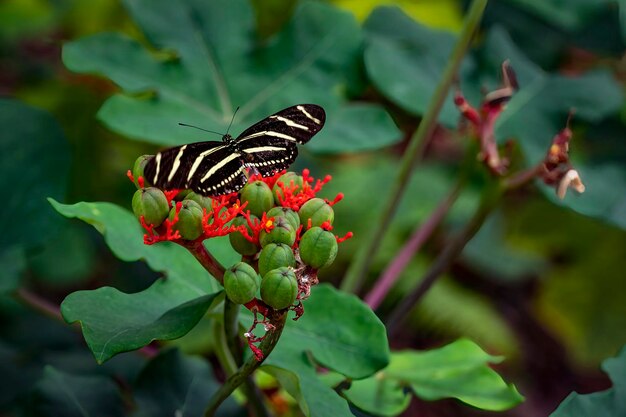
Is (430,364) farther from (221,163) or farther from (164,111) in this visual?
(164,111)

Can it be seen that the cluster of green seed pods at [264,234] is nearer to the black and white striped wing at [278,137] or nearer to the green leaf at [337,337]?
the black and white striped wing at [278,137]

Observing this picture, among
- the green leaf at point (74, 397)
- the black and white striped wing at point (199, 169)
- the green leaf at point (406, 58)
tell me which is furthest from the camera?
the green leaf at point (406, 58)

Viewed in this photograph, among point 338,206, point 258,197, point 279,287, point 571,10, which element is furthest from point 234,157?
point 338,206

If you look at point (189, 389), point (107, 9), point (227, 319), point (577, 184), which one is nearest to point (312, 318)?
point (227, 319)

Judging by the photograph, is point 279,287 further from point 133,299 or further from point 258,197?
point 133,299

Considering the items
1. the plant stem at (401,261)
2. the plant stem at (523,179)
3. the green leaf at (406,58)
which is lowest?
the plant stem at (401,261)

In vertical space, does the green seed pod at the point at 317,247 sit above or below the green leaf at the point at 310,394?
above

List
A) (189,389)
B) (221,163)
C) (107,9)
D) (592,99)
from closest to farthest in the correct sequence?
(221,163) → (189,389) → (592,99) → (107,9)

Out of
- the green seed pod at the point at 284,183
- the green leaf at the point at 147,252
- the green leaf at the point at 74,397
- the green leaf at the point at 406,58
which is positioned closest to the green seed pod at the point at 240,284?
the green seed pod at the point at 284,183
